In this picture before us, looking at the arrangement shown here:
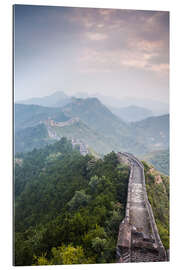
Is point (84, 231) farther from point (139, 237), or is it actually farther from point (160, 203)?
point (160, 203)

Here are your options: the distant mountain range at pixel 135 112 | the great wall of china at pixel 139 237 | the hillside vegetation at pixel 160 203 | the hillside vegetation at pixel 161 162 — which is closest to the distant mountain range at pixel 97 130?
the hillside vegetation at pixel 161 162

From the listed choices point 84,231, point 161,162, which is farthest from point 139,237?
point 161,162

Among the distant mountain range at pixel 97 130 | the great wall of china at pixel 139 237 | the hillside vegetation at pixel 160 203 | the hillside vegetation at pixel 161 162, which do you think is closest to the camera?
the great wall of china at pixel 139 237

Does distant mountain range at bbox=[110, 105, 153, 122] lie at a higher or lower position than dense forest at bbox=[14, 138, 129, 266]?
higher

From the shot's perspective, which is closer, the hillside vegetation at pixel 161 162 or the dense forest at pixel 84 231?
the dense forest at pixel 84 231

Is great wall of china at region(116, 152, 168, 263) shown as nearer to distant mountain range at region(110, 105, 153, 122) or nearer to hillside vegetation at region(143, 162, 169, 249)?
hillside vegetation at region(143, 162, 169, 249)

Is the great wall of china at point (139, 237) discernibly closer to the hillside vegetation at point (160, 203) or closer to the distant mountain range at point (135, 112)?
the hillside vegetation at point (160, 203)

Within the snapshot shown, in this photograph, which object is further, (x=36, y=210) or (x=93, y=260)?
(x=36, y=210)

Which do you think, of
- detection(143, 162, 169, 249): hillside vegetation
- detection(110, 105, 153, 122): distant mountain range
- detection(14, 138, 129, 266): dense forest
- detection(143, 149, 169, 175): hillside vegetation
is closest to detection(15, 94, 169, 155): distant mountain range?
detection(143, 149, 169, 175): hillside vegetation
